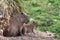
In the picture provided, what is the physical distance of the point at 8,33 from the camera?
27.5ft

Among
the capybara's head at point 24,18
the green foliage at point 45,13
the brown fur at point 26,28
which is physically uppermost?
the capybara's head at point 24,18

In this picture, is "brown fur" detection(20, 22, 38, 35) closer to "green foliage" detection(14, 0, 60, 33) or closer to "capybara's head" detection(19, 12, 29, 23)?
"capybara's head" detection(19, 12, 29, 23)

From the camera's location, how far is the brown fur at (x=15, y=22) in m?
8.32

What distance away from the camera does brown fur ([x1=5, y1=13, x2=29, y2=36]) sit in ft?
27.3

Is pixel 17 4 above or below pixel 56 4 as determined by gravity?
above

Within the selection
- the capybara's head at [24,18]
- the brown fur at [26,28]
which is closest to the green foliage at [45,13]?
the brown fur at [26,28]

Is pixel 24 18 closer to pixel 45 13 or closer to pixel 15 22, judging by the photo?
pixel 15 22

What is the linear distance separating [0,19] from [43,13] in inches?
145

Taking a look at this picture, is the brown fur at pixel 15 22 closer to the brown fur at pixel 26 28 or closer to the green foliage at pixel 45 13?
the brown fur at pixel 26 28

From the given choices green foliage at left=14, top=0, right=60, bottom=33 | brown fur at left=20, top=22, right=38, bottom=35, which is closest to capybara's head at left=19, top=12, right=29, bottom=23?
brown fur at left=20, top=22, right=38, bottom=35

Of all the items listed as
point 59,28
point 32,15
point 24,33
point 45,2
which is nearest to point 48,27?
point 59,28

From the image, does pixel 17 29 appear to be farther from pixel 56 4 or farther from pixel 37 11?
pixel 56 4

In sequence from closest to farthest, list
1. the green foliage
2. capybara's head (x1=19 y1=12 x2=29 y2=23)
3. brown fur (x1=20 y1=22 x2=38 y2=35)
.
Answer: capybara's head (x1=19 y1=12 x2=29 y2=23) < brown fur (x1=20 y1=22 x2=38 y2=35) < the green foliage

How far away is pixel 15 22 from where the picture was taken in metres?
8.35
